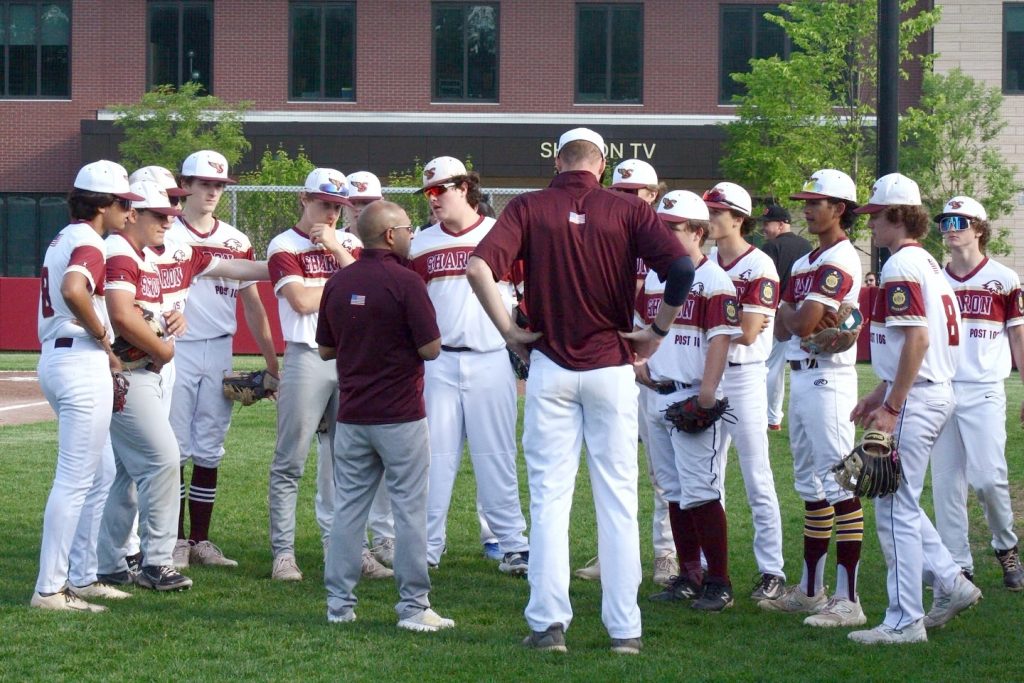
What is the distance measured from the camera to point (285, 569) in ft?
24.8

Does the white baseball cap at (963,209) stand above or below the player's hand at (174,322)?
above

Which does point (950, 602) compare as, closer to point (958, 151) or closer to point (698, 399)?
point (698, 399)

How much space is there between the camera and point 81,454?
6.47 meters

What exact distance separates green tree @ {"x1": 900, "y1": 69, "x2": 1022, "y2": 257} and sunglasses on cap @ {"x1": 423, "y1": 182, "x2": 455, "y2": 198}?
23.5m

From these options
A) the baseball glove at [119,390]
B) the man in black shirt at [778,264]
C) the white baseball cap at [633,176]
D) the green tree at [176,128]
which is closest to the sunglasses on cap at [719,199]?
the white baseball cap at [633,176]

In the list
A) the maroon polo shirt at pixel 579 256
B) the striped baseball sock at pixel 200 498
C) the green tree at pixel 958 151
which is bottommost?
the striped baseball sock at pixel 200 498

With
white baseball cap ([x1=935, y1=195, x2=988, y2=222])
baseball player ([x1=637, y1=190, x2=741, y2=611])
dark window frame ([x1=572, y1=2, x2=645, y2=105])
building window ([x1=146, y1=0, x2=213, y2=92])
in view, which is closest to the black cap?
white baseball cap ([x1=935, y1=195, x2=988, y2=222])

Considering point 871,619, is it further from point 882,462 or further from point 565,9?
point 565,9

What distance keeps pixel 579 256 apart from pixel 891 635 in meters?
2.29

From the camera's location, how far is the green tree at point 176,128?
2925 centimetres

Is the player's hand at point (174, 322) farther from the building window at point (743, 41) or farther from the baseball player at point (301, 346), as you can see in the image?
the building window at point (743, 41)

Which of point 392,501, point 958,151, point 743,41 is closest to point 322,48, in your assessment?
point 743,41

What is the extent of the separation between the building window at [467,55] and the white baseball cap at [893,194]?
2744cm

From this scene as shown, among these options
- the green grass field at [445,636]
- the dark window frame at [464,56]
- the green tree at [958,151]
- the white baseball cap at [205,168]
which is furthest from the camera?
the dark window frame at [464,56]
